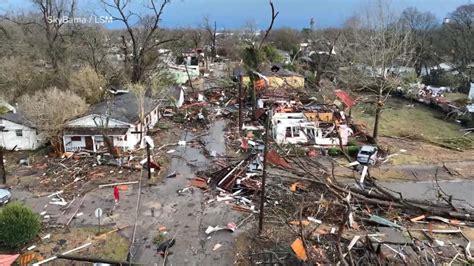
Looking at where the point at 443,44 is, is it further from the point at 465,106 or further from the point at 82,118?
the point at 82,118

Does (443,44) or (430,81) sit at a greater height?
(443,44)

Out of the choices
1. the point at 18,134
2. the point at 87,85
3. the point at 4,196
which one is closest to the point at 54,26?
the point at 87,85

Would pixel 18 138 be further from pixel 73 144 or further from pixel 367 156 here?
pixel 367 156

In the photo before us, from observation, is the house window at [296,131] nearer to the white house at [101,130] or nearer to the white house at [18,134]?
the white house at [101,130]

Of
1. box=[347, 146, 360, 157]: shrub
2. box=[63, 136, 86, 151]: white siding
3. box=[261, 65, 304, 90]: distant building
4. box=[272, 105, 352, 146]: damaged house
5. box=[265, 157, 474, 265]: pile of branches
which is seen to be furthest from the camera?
box=[261, 65, 304, 90]: distant building

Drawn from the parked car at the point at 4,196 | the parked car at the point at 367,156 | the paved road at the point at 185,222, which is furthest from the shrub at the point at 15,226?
the parked car at the point at 367,156

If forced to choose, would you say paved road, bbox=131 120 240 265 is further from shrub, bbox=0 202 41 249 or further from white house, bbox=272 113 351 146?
white house, bbox=272 113 351 146

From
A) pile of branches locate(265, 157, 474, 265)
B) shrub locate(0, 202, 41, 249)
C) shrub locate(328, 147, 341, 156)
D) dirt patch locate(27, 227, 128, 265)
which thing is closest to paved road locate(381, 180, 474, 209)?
pile of branches locate(265, 157, 474, 265)

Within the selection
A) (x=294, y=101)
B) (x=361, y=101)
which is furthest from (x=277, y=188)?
(x=361, y=101)
